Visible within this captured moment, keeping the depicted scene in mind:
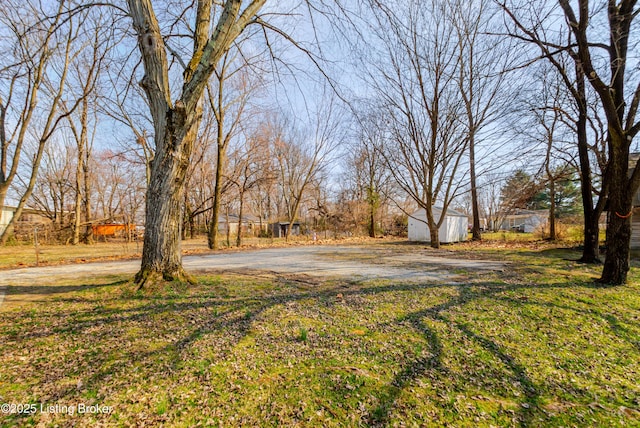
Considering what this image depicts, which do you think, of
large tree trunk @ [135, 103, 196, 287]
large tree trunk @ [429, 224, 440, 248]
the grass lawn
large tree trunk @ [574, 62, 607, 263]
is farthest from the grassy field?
large tree trunk @ [574, 62, 607, 263]

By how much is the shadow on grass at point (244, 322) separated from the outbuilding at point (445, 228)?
13.4 m

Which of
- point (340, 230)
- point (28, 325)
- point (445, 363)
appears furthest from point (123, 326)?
point (340, 230)

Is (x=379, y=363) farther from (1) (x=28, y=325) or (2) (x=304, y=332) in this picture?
(1) (x=28, y=325)

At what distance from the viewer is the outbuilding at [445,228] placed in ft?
58.4

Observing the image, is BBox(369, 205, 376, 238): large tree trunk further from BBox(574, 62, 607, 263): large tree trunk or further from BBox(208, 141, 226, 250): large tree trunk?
BBox(574, 62, 607, 263): large tree trunk

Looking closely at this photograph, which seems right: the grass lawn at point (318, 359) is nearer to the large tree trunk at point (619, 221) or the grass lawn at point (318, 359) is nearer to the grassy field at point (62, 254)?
the large tree trunk at point (619, 221)

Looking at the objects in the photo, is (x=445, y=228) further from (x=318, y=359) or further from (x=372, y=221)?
(x=318, y=359)

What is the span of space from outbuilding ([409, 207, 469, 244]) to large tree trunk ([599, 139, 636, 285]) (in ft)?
39.3

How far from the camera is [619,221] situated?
526 cm

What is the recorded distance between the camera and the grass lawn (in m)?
1.83

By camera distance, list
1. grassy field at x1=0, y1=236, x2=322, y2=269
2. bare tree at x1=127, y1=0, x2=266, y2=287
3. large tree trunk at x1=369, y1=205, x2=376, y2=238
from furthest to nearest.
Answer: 1. large tree trunk at x1=369, y1=205, x2=376, y2=238
2. grassy field at x1=0, y1=236, x2=322, y2=269
3. bare tree at x1=127, y1=0, x2=266, y2=287

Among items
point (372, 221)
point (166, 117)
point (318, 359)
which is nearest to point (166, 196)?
point (166, 117)

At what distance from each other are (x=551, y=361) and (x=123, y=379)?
375cm

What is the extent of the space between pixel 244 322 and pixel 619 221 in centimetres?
713
